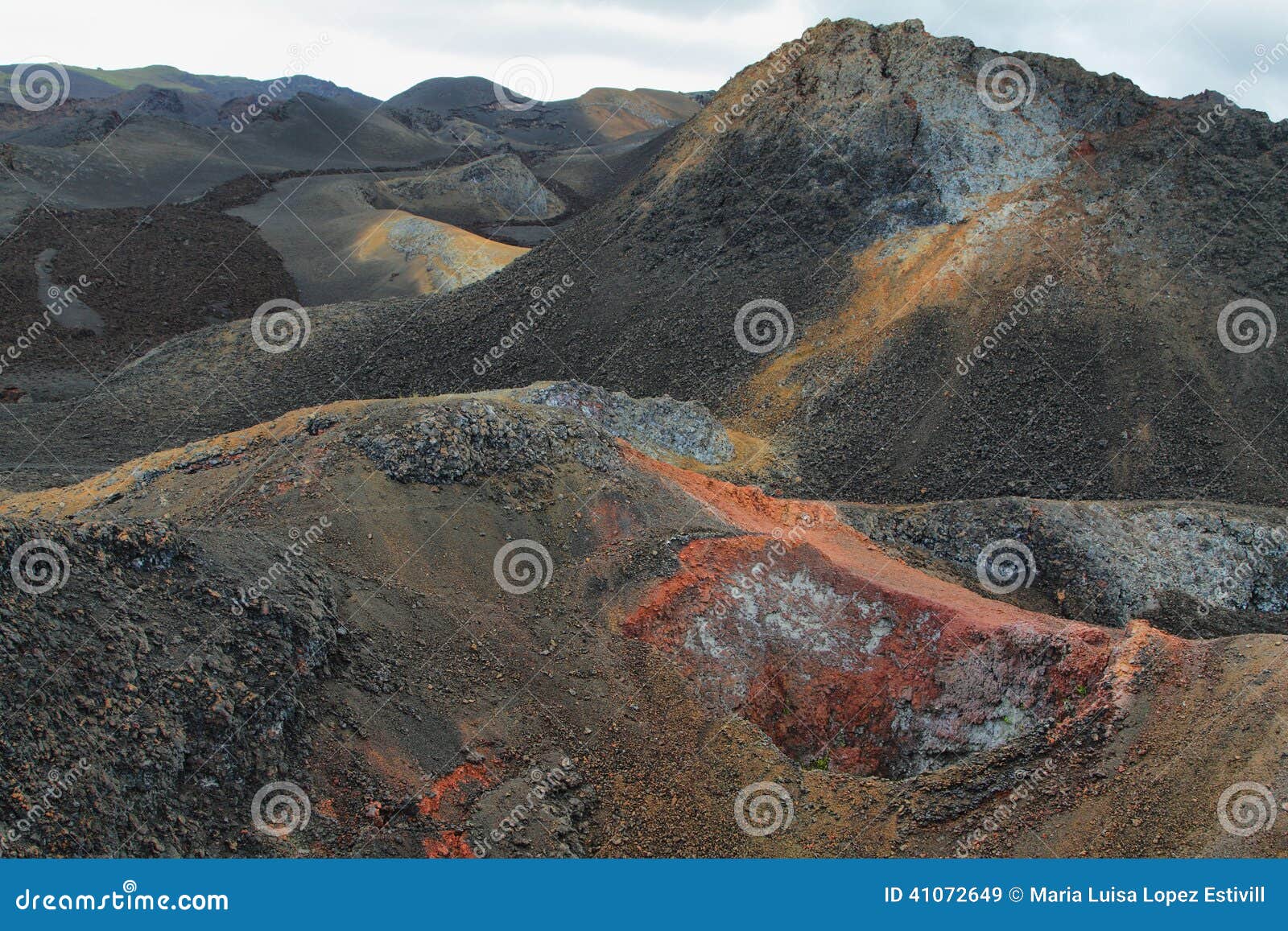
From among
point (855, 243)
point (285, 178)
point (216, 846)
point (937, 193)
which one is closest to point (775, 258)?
point (855, 243)

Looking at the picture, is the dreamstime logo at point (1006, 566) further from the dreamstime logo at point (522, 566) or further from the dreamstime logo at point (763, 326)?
the dreamstime logo at point (763, 326)

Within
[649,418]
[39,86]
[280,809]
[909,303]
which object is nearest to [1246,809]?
[280,809]

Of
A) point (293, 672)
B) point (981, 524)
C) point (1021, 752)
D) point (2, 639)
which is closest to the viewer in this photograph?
point (2, 639)

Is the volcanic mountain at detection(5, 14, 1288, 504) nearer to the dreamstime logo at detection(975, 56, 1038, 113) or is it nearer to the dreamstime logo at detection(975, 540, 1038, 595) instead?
the dreamstime logo at detection(975, 56, 1038, 113)

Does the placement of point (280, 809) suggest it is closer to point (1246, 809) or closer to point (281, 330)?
point (1246, 809)

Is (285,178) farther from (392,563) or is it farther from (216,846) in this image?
(216,846)

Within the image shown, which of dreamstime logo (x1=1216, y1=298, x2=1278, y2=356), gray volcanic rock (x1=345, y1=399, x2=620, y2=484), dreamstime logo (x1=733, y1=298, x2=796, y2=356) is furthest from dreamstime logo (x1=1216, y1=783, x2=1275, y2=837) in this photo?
dreamstime logo (x1=733, y1=298, x2=796, y2=356)
